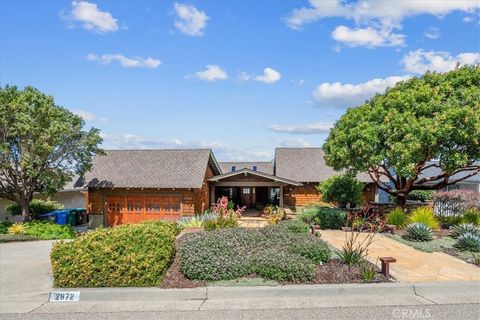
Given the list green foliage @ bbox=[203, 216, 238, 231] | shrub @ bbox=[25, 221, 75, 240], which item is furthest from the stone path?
shrub @ bbox=[25, 221, 75, 240]

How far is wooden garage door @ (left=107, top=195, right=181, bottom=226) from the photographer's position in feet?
71.1

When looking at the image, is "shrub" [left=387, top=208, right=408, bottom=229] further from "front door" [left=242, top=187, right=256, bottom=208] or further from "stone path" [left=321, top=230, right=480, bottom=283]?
"front door" [left=242, top=187, right=256, bottom=208]

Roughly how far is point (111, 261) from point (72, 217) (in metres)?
17.3

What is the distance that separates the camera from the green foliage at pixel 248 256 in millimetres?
7051

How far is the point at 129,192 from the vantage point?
2205 centimetres

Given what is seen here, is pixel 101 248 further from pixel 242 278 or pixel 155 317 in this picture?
pixel 242 278

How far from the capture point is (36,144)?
17.2 m

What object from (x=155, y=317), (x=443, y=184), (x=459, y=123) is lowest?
(x=155, y=317)

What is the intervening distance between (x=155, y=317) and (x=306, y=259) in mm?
3439

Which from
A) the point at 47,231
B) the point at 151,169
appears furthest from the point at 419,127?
the point at 47,231

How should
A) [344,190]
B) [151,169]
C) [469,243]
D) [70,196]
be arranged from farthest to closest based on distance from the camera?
[70,196], [151,169], [344,190], [469,243]

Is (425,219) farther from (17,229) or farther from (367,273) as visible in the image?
(17,229)

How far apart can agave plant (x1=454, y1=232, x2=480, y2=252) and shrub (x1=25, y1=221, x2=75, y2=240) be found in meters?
15.0

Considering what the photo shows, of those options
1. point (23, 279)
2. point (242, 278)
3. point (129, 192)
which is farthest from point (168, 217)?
point (242, 278)
